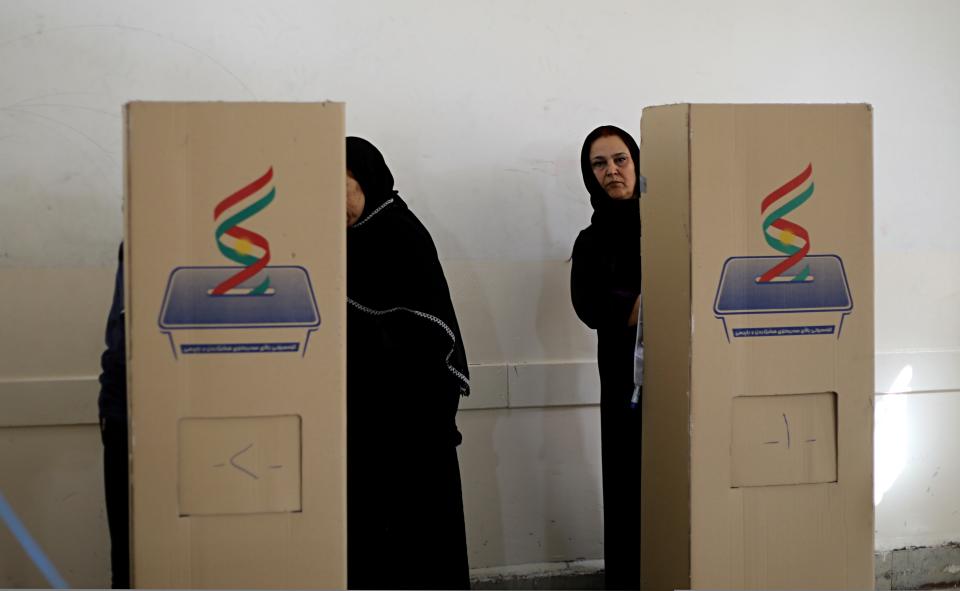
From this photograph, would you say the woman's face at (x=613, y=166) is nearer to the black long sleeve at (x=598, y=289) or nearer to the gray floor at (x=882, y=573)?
the black long sleeve at (x=598, y=289)

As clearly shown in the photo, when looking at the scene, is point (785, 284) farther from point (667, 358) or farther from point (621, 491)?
point (621, 491)

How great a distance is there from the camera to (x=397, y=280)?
201cm

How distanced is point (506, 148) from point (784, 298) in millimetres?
1228

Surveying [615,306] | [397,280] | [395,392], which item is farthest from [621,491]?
[397,280]

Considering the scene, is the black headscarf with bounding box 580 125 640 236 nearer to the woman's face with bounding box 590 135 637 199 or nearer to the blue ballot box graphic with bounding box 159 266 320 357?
the woman's face with bounding box 590 135 637 199

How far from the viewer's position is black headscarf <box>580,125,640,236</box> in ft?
7.36

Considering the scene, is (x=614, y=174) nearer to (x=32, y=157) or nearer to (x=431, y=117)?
(x=431, y=117)

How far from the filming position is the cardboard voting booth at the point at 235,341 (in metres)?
1.28

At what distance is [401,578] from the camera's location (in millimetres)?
2049

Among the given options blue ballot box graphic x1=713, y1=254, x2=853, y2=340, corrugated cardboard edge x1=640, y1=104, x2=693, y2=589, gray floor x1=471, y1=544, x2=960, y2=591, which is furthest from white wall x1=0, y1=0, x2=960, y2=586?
blue ballot box graphic x1=713, y1=254, x2=853, y2=340

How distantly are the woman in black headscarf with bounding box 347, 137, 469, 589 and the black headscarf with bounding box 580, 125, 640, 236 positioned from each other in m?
0.48

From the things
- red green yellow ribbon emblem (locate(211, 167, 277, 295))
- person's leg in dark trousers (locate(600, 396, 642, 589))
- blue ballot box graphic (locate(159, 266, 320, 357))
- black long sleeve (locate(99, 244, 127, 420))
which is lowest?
person's leg in dark trousers (locate(600, 396, 642, 589))

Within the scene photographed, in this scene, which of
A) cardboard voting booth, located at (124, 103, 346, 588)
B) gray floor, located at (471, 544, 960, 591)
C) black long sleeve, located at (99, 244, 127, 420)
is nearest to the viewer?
cardboard voting booth, located at (124, 103, 346, 588)

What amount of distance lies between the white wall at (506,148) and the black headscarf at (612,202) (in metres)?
0.21
